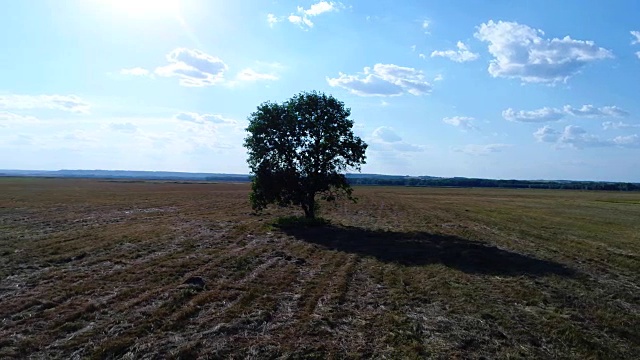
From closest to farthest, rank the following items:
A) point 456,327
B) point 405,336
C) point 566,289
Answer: point 405,336 < point 456,327 < point 566,289

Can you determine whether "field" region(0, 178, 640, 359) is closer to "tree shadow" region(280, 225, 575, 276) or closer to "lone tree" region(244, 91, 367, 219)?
"tree shadow" region(280, 225, 575, 276)

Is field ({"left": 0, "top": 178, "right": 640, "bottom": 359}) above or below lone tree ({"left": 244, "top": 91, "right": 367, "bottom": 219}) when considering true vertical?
below

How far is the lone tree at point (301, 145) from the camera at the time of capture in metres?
31.8

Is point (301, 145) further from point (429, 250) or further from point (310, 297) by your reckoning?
point (310, 297)

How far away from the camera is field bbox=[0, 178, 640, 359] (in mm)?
8789

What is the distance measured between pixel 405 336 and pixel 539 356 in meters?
2.32

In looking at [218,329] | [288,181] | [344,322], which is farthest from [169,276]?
[288,181]

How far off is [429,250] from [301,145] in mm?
13555

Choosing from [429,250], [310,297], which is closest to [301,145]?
[429,250]

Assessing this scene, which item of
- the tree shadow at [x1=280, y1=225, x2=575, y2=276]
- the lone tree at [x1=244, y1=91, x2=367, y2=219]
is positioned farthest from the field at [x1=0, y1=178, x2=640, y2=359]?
the lone tree at [x1=244, y1=91, x2=367, y2=219]

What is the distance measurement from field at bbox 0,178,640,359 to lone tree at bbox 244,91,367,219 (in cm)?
824

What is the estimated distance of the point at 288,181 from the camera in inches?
1259

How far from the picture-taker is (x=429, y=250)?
21.1 metres

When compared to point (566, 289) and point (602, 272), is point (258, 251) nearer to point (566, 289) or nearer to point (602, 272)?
point (566, 289)
